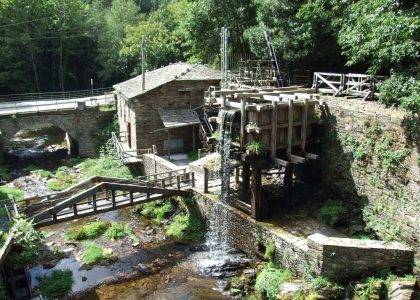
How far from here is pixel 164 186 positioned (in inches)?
744

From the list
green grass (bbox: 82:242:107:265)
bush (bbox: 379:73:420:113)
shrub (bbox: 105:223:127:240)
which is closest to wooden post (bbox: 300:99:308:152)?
bush (bbox: 379:73:420:113)

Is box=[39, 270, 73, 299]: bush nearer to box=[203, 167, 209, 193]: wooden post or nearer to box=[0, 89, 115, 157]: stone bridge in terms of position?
box=[203, 167, 209, 193]: wooden post

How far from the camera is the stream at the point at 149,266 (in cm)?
1414

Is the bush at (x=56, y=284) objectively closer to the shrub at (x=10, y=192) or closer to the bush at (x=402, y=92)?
the shrub at (x=10, y=192)

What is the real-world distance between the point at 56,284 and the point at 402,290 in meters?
11.6

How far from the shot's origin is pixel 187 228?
721 inches

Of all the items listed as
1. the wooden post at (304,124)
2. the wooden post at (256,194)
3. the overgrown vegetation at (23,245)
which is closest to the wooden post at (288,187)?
the wooden post at (304,124)

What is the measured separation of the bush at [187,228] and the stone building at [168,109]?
7.89 metres

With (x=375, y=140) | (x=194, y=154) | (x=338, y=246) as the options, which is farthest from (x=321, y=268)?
(x=194, y=154)

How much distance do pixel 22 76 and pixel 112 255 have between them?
33186 mm

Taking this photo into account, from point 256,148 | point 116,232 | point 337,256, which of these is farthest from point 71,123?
point 337,256

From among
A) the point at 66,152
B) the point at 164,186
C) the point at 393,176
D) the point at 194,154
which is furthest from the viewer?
the point at 66,152

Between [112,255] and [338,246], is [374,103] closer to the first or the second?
[338,246]

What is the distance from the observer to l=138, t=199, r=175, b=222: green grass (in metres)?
20.0
